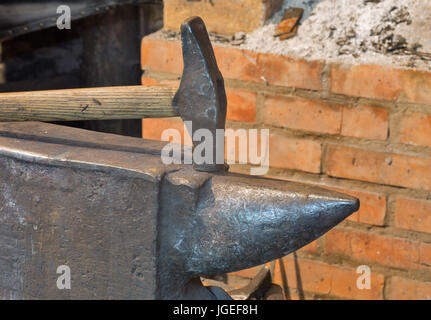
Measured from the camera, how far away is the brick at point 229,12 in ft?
5.14

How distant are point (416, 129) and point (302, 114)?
0.83 ft

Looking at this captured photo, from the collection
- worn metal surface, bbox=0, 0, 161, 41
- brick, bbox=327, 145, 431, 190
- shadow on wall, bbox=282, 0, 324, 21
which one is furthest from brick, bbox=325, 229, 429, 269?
worn metal surface, bbox=0, 0, 161, 41

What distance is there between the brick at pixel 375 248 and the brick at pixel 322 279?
0.14ft

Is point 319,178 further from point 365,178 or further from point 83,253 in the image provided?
point 83,253

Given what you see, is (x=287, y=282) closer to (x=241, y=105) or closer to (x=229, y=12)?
(x=241, y=105)

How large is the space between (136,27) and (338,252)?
0.89m

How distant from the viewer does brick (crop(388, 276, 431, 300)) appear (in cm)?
156

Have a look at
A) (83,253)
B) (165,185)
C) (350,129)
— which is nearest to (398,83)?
(350,129)

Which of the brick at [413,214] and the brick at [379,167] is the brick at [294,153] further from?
the brick at [413,214]

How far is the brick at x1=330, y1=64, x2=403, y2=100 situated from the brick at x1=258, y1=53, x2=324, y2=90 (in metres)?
0.04

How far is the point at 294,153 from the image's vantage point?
5.14 feet

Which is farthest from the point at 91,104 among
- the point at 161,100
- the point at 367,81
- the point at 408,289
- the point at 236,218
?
the point at 408,289

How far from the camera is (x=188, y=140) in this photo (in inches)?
65.0

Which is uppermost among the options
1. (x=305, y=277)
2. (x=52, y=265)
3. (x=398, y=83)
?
(x=398, y=83)
